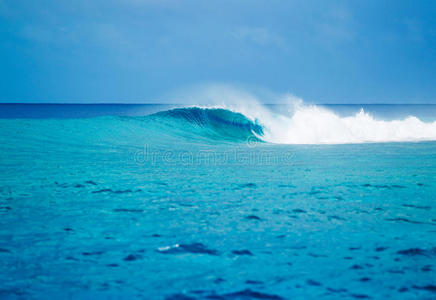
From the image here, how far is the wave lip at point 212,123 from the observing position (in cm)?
1524

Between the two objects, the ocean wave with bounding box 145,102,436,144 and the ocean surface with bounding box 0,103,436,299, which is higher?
the ocean wave with bounding box 145,102,436,144

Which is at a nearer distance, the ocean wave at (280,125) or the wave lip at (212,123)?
the wave lip at (212,123)

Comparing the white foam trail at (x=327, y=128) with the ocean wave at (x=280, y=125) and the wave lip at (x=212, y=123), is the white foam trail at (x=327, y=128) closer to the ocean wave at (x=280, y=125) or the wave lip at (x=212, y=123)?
the ocean wave at (x=280, y=125)

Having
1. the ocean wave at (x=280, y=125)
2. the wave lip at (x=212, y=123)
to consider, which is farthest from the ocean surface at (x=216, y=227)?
the ocean wave at (x=280, y=125)

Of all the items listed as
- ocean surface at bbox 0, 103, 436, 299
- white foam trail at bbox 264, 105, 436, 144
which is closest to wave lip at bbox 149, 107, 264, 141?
white foam trail at bbox 264, 105, 436, 144

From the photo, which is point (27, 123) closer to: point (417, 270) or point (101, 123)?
point (101, 123)

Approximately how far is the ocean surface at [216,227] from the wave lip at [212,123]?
7.05 meters

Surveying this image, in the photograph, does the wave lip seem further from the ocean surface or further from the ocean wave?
the ocean surface

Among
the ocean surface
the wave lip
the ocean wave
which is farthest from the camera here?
the ocean wave

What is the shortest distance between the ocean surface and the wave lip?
705 centimetres

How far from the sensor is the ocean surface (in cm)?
233

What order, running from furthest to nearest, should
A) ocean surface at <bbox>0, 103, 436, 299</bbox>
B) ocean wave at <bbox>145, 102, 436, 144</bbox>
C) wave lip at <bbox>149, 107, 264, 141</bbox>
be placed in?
ocean wave at <bbox>145, 102, 436, 144</bbox>
wave lip at <bbox>149, 107, 264, 141</bbox>
ocean surface at <bbox>0, 103, 436, 299</bbox>

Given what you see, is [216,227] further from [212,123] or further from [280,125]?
[280,125]

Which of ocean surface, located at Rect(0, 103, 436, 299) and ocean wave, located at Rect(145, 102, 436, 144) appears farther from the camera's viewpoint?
ocean wave, located at Rect(145, 102, 436, 144)
